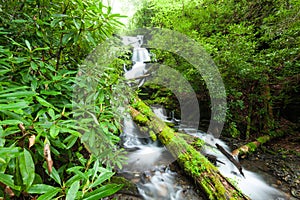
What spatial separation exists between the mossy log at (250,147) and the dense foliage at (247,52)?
0.31m

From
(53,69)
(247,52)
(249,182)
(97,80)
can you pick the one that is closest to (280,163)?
(249,182)

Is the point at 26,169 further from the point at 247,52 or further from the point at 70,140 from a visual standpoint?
the point at 247,52

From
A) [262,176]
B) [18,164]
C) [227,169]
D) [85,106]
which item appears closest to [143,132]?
[227,169]

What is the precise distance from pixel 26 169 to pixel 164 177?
253 centimetres

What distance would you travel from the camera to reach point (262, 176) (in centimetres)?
317

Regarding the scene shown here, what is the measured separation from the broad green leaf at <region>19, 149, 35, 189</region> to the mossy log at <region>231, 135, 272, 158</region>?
383 cm

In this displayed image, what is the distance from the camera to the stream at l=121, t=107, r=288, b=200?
96.0 inches

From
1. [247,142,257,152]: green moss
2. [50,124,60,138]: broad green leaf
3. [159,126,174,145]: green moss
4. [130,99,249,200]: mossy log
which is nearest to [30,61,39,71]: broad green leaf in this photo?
[50,124,60,138]: broad green leaf

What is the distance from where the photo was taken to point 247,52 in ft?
12.0

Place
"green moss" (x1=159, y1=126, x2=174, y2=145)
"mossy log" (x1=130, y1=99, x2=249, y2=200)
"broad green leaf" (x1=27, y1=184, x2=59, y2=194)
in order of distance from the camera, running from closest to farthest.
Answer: "broad green leaf" (x1=27, y1=184, x2=59, y2=194), "mossy log" (x1=130, y1=99, x2=249, y2=200), "green moss" (x1=159, y1=126, x2=174, y2=145)

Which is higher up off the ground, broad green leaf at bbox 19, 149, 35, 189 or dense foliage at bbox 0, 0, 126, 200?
dense foliage at bbox 0, 0, 126, 200

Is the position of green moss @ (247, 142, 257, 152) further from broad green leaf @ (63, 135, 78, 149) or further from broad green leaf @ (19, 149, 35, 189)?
broad green leaf @ (19, 149, 35, 189)

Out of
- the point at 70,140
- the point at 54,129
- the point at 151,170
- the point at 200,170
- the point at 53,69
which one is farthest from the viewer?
the point at 151,170

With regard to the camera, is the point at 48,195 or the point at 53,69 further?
the point at 53,69
